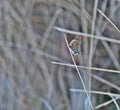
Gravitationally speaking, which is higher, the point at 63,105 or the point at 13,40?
the point at 13,40

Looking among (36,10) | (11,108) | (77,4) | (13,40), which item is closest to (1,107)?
(11,108)

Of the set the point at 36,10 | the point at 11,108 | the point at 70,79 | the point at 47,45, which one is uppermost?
the point at 36,10

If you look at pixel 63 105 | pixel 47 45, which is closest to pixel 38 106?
pixel 63 105

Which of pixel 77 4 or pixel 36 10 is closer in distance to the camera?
pixel 77 4

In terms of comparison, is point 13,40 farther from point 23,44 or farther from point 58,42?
point 58,42

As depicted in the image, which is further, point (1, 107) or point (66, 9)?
point (1, 107)

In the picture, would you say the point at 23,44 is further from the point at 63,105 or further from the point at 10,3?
the point at 63,105
